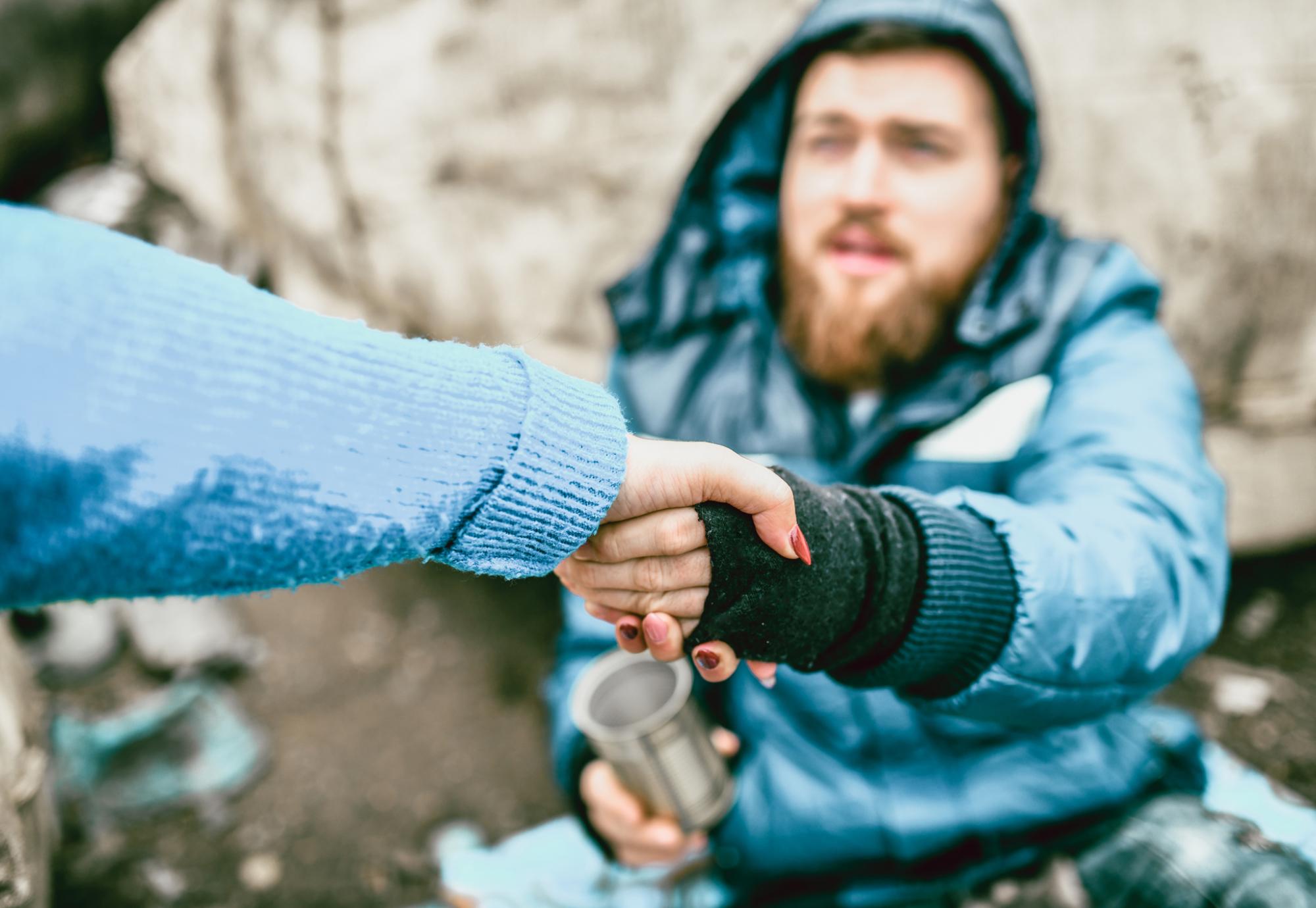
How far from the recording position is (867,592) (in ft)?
3.59

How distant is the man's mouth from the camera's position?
1898mm

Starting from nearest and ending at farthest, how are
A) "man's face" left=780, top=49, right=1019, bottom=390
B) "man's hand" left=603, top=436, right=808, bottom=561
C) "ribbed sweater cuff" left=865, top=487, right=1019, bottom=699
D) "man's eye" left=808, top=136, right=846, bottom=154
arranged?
"man's hand" left=603, top=436, right=808, bottom=561, "ribbed sweater cuff" left=865, top=487, right=1019, bottom=699, "man's face" left=780, top=49, right=1019, bottom=390, "man's eye" left=808, top=136, right=846, bottom=154

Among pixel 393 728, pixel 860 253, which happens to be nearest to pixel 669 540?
pixel 860 253

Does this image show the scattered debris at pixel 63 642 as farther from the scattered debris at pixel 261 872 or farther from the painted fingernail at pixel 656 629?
the painted fingernail at pixel 656 629

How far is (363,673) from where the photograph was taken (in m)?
2.75

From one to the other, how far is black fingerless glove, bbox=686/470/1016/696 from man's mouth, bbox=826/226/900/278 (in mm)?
880

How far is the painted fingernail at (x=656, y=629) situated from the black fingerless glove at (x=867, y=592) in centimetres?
7

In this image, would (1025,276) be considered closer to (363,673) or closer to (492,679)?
(492,679)

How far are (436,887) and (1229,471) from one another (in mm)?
2742

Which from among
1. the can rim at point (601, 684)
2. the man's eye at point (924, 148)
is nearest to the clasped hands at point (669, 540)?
the can rim at point (601, 684)

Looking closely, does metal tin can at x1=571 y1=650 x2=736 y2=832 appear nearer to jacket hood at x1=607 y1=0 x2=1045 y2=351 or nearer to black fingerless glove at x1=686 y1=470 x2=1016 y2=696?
black fingerless glove at x1=686 y1=470 x2=1016 y2=696

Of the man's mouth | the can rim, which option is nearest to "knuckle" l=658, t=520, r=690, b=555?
the can rim

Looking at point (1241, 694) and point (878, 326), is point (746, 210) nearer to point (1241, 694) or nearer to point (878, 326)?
point (878, 326)

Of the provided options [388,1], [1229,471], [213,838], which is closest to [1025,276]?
[1229,471]
